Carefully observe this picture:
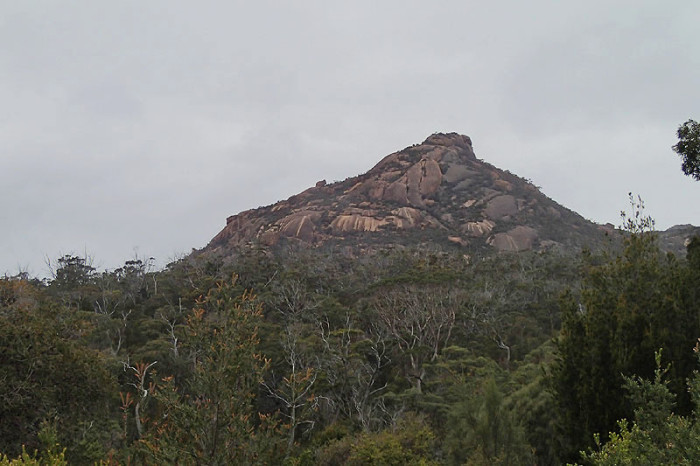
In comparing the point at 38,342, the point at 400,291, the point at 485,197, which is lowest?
the point at 400,291

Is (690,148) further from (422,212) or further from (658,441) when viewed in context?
(422,212)

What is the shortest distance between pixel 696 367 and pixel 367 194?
8306 cm

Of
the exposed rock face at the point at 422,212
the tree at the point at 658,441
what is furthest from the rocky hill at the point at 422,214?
the tree at the point at 658,441

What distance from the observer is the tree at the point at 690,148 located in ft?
37.5

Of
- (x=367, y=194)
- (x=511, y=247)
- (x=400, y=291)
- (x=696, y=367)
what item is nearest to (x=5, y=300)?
(x=696, y=367)

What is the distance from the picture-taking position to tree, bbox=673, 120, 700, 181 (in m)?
11.4

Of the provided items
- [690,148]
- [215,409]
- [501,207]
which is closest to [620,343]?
[690,148]

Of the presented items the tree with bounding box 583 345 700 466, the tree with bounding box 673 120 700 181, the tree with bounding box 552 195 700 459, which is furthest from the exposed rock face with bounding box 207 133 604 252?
the tree with bounding box 583 345 700 466

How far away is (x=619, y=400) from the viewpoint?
A: 8789mm

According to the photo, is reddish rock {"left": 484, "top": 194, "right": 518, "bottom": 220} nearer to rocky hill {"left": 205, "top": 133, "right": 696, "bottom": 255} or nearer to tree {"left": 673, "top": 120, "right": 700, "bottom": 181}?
rocky hill {"left": 205, "top": 133, "right": 696, "bottom": 255}

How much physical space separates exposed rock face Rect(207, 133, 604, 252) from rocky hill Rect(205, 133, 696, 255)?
161mm

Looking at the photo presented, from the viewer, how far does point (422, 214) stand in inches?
3177

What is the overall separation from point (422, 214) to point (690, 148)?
6934cm

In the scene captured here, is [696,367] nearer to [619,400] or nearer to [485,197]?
[619,400]
